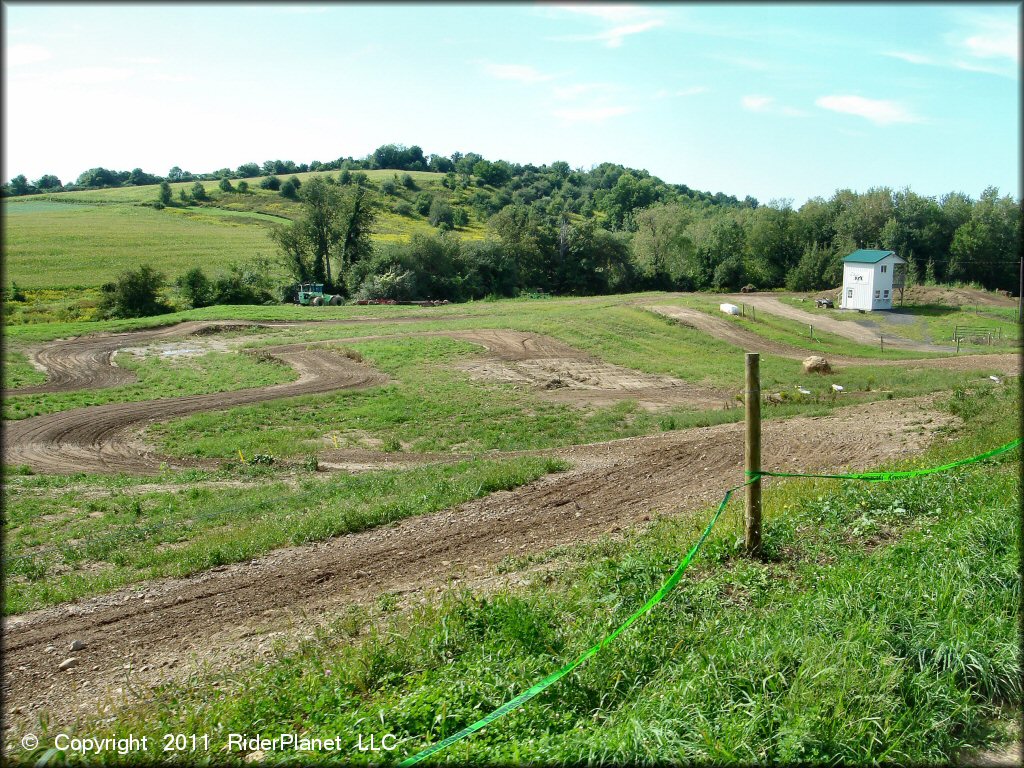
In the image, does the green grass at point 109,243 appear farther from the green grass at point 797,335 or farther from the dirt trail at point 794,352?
the green grass at point 797,335

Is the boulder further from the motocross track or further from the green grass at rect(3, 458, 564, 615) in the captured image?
the green grass at rect(3, 458, 564, 615)

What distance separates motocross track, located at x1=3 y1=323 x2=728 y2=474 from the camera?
1792cm

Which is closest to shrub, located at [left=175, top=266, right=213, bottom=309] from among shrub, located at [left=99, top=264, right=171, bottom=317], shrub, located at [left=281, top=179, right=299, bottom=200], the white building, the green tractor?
shrub, located at [left=99, top=264, right=171, bottom=317]

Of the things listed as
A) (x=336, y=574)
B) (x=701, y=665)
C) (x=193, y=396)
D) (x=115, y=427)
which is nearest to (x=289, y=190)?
(x=193, y=396)

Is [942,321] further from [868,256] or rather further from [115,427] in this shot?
[115,427]

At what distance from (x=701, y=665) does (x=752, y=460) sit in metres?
2.64

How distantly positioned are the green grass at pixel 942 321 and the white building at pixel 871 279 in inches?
42.7

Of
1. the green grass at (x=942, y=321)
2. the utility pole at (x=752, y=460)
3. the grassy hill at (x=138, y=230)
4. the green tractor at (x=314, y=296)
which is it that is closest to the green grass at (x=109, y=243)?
the grassy hill at (x=138, y=230)

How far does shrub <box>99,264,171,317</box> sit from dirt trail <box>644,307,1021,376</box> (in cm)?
3303

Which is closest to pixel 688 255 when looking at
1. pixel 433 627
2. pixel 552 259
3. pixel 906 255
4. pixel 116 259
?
pixel 552 259

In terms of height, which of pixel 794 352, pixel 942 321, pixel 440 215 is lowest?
pixel 794 352

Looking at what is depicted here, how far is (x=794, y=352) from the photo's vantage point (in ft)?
131

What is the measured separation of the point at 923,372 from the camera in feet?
104

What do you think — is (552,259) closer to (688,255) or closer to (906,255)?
(688,255)
